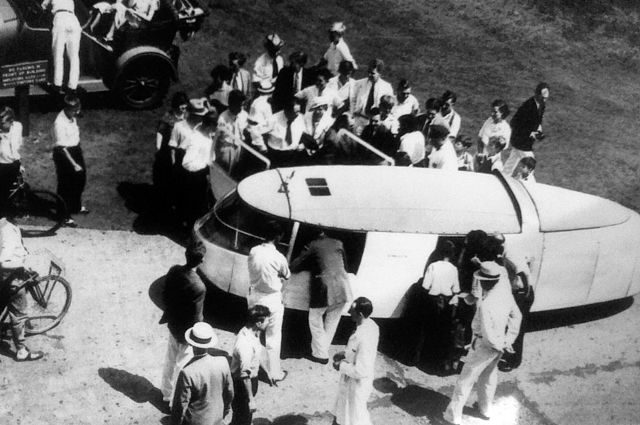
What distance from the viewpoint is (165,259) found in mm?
11367

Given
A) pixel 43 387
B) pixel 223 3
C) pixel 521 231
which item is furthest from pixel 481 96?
pixel 43 387

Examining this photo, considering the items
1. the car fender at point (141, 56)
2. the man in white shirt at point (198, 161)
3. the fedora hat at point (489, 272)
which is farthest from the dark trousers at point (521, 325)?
the car fender at point (141, 56)

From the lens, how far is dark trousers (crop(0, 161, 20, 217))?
1076 cm

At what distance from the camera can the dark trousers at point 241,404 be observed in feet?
25.9

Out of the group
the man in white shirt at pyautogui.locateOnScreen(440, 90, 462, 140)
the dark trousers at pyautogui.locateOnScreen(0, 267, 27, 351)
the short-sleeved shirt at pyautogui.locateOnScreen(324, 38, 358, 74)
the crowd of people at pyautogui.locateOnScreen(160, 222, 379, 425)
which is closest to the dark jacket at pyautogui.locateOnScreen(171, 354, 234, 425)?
the crowd of people at pyautogui.locateOnScreen(160, 222, 379, 425)

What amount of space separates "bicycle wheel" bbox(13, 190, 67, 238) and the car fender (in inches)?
122

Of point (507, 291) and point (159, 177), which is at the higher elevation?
point (507, 291)

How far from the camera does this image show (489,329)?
8.42m

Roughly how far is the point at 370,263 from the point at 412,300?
0.68 meters

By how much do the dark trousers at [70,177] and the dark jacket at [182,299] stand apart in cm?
372

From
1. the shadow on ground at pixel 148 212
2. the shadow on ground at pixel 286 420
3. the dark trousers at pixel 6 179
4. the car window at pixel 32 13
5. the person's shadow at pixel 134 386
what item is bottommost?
the person's shadow at pixel 134 386

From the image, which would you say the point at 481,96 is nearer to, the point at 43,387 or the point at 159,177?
the point at 159,177

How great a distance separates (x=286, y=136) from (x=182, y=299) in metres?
4.04

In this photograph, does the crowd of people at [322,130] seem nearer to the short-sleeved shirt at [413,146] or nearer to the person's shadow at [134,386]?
the short-sleeved shirt at [413,146]
